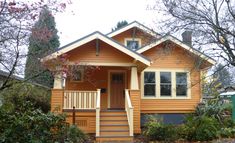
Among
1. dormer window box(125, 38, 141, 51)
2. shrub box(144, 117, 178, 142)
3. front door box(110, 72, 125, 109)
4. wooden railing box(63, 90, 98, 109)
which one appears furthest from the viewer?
dormer window box(125, 38, 141, 51)

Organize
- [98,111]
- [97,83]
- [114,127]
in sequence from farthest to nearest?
[97,83] → [114,127] → [98,111]

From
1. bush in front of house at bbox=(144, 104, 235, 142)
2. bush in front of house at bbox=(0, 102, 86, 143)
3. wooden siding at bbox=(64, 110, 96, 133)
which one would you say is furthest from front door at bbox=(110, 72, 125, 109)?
bush in front of house at bbox=(0, 102, 86, 143)

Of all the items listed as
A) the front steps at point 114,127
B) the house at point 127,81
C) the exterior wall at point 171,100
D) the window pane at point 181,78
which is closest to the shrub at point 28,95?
the house at point 127,81

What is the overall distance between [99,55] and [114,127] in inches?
151

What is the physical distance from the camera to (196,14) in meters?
11.4

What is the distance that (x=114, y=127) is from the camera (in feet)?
50.2

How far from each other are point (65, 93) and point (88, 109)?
4.70ft

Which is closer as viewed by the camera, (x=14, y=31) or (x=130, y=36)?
(x=14, y=31)

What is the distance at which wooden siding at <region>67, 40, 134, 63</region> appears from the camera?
16656 millimetres

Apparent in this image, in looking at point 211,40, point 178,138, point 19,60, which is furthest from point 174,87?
point 19,60

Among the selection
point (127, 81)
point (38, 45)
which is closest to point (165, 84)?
point (127, 81)

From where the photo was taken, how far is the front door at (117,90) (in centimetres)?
1912

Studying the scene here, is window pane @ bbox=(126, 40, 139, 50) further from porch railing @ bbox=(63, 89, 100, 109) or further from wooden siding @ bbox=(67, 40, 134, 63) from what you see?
porch railing @ bbox=(63, 89, 100, 109)

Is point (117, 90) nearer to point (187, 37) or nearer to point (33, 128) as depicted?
point (187, 37)
